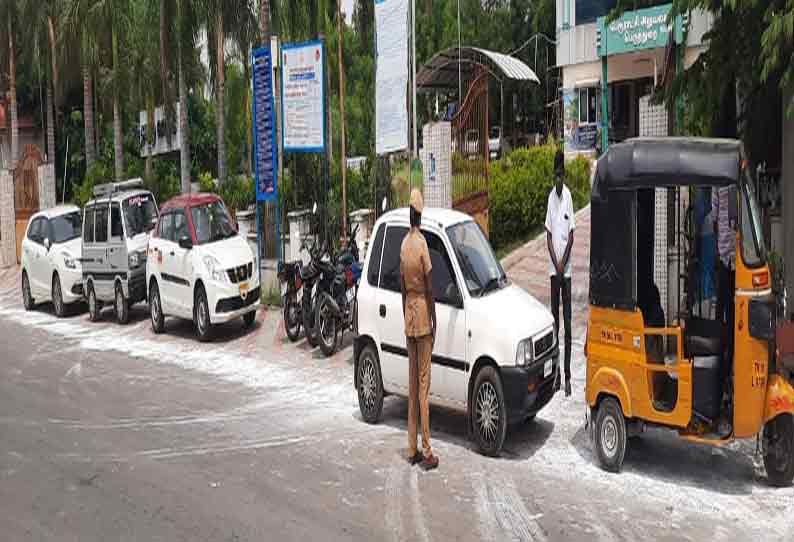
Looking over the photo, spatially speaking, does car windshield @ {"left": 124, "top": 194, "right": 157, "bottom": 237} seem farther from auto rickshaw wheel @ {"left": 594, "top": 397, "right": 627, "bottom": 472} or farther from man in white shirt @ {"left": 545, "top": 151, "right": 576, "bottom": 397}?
auto rickshaw wheel @ {"left": 594, "top": 397, "right": 627, "bottom": 472}

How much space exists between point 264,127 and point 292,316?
425 centimetres

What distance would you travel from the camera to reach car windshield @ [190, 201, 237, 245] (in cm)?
1667

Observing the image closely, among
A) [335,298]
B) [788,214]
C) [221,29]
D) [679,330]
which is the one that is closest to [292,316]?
[335,298]

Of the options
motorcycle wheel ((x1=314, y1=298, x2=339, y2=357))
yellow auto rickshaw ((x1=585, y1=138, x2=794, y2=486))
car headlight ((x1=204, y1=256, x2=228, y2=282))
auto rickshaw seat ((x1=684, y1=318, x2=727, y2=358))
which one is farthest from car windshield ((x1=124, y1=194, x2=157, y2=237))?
auto rickshaw seat ((x1=684, y1=318, x2=727, y2=358))

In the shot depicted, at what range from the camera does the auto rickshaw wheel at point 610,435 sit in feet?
27.5

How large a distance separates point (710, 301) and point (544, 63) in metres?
36.1

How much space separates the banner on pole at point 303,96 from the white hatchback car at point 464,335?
6.83m

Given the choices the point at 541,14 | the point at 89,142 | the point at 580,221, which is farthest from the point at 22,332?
the point at 541,14

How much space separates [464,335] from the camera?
9242 mm

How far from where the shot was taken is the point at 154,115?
34750mm

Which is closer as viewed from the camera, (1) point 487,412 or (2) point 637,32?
(1) point 487,412

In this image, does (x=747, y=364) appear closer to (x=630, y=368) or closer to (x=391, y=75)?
(x=630, y=368)

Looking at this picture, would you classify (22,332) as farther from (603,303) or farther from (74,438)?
(603,303)

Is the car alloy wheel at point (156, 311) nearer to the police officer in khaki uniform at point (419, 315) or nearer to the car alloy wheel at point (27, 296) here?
the car alloy wheel at point (27, 296)
